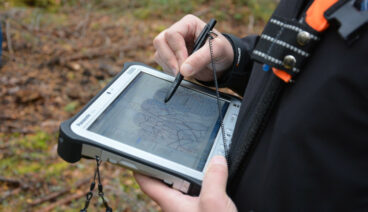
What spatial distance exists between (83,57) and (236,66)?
2800 mm

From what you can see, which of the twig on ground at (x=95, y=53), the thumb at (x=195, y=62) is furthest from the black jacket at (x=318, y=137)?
the twig on ground at (x=95, y=53)

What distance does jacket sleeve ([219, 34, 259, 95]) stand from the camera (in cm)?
143

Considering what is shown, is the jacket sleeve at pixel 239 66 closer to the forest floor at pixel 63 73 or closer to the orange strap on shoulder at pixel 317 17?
the orange strap on shoulder at pixel 317 17

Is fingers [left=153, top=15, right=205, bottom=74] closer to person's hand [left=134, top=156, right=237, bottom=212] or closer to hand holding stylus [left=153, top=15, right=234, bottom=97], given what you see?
hand holding stylus [left=153, top=15, right=234, bottom=97]

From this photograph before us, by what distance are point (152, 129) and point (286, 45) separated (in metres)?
0.54

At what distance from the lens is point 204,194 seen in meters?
0.86

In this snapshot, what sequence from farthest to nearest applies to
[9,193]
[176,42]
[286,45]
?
[9,193]
[176,42]
[286,45]

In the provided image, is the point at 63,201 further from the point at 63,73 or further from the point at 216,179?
the point at 216,179

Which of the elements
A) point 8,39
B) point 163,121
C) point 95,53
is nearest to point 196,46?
point 163,121

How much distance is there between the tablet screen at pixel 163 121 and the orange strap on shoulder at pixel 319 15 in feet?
1.75

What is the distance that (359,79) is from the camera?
67cm

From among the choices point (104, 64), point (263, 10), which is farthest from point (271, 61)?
point (263, 10)

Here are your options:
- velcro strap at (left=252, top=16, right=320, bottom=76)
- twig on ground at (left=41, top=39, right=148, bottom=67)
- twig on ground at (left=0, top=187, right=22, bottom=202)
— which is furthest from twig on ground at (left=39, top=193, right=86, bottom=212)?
velcro strap at (left=252, top=16, right=320, bottom=76)

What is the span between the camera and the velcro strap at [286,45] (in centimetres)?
75
